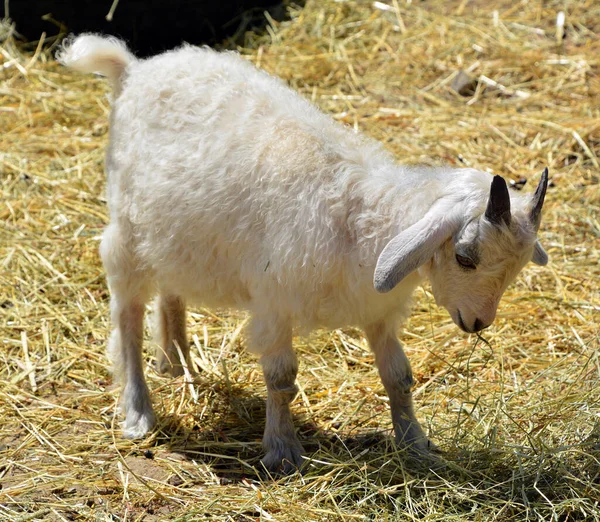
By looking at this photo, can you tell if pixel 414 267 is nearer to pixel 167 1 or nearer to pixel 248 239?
pixel 248 239

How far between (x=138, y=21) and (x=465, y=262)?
663cm

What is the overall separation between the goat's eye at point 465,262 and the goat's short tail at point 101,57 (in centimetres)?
220

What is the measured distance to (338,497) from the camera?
13.1ft

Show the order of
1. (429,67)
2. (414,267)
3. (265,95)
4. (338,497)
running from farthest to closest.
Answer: (429,67) → (265,95) → (338,497) → (414,267)

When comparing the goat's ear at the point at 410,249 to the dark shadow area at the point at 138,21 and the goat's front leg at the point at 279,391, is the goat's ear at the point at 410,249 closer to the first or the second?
the goat's front leg at the point at 279,391

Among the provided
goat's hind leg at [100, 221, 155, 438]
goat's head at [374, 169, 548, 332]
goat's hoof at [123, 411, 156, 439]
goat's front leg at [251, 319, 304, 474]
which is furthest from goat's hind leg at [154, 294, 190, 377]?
goat's head at [374, 169, 548, 332]

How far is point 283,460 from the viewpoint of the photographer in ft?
13.9

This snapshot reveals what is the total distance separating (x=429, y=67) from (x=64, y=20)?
377cm

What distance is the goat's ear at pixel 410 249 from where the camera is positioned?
3.54m

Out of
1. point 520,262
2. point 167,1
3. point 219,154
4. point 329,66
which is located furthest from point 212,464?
point 167,1

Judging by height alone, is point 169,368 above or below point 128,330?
below

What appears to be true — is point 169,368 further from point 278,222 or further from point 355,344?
point 278,222

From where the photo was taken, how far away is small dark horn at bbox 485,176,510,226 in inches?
135

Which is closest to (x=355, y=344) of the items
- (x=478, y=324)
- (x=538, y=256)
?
(x=538, y=256)
